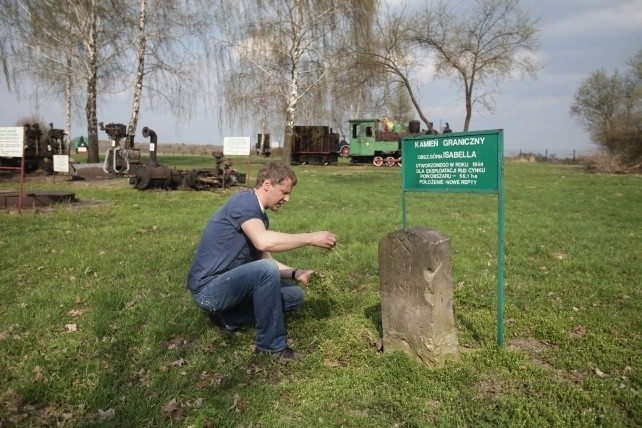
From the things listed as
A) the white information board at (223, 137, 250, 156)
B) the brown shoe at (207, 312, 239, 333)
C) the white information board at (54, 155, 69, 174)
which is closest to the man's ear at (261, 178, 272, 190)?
the brown shoe at (207, 312, 239, 333)

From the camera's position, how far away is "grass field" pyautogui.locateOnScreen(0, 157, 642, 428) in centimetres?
291

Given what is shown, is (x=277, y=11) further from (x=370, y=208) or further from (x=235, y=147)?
(x=370, y=208)

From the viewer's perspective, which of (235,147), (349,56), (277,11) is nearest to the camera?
(235,147)

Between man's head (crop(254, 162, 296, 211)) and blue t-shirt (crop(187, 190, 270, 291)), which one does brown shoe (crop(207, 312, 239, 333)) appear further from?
man's head (crop(254, 162, 296, 211))

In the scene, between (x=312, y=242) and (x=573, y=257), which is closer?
(x=312, y=242)

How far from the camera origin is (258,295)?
11.4 ft

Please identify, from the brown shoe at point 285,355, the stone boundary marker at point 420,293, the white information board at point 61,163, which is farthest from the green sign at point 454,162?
the white information board at point 61,163

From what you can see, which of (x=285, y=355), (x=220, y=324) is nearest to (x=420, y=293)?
(x=285, y=355)

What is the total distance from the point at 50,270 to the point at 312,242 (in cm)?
403

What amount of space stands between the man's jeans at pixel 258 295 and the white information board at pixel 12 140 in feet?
28.4

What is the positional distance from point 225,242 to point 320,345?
3.52ft

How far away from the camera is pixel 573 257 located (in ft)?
21.1

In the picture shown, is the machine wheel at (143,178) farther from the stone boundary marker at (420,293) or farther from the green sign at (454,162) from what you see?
the stone boundary marker at (420,293)

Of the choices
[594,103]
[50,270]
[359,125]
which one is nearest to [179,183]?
[50,270]
